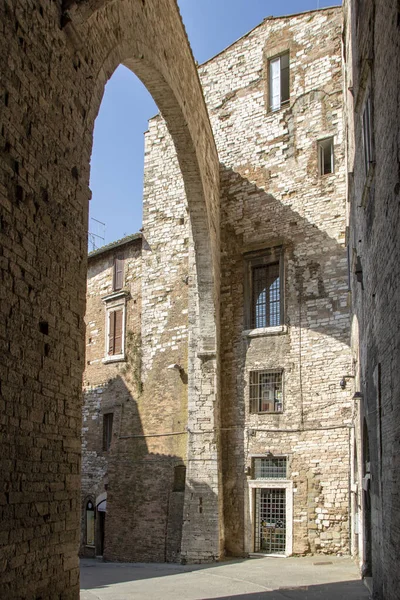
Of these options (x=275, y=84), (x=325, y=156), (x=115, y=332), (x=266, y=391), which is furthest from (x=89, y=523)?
(x=275, y=84)

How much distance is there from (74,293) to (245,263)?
29.7ft

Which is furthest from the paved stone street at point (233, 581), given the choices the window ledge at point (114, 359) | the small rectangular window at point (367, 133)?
the small rectangular window at point (367, 133)

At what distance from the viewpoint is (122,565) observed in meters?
14.2

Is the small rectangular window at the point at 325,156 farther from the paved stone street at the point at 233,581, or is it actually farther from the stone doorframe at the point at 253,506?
the paved stone street at the point at 233,581

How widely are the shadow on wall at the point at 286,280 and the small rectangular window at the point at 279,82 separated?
1.82m

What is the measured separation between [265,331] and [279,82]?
606 cm

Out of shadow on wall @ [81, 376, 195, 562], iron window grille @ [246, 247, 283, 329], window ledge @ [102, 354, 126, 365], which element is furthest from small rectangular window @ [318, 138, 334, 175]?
shadow on wall @ [81, 376, 195, 562]

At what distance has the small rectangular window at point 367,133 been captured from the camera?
7.93 metres

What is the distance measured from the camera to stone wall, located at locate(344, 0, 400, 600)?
20.2 feet

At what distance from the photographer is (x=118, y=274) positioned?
1792 cm

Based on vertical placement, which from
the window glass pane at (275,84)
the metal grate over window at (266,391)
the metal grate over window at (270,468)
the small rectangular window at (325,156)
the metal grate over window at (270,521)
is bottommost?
the metal grate over window at (270,521)

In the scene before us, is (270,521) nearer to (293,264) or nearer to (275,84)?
(293,264)

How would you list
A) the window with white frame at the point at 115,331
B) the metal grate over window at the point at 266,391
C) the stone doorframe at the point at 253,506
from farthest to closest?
the window with white frame at the point at 115,331, the metal grate over window at the point at 266,391, the stone doorframe at the point at 253,506

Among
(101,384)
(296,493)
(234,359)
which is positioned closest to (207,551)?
(296,493)
